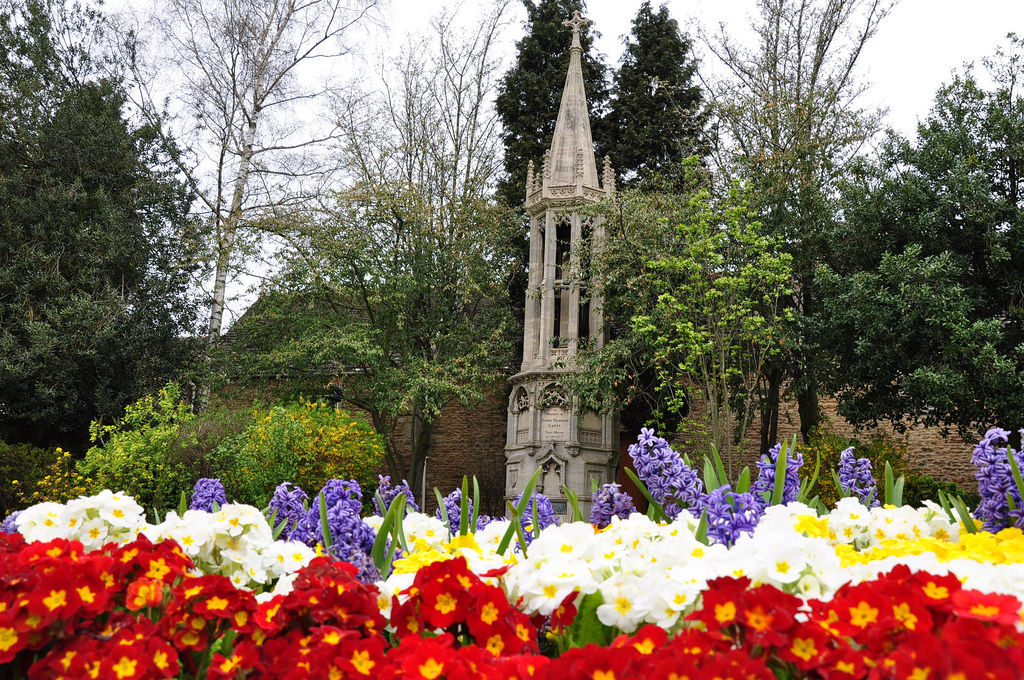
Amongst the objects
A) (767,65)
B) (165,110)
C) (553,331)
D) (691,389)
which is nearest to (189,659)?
(691,389)

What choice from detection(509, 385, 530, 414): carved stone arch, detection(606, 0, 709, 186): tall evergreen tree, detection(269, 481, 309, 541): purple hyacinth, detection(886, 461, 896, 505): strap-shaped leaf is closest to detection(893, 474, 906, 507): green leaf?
detection(886, 461, 896, 505): strap-shaped leaf

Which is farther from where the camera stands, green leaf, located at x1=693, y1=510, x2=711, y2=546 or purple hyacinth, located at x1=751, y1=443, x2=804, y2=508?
purple hyacinth, located at x1=751, y1=443, x2=804, y2=508

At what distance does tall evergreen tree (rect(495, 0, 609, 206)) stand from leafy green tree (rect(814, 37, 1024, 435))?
26.7ft

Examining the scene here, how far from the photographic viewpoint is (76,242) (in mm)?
18953

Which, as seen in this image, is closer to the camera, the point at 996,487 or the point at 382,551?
the point at 382,551

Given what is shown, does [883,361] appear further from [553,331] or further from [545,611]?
[545,611]

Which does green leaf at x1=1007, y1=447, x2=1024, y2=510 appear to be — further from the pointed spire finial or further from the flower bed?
the pointed spire finial

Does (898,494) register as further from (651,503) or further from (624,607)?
(624,607)

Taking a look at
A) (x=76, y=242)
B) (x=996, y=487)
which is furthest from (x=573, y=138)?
(x=996, y=487)

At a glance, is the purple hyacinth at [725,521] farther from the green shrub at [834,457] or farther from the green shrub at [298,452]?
the green shrub at [298,452]

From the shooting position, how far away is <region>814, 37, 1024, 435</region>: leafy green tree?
11984 mm

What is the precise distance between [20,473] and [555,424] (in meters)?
10.2

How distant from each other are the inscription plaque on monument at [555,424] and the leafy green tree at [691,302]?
1026 mm

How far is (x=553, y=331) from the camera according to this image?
54.7 feet
